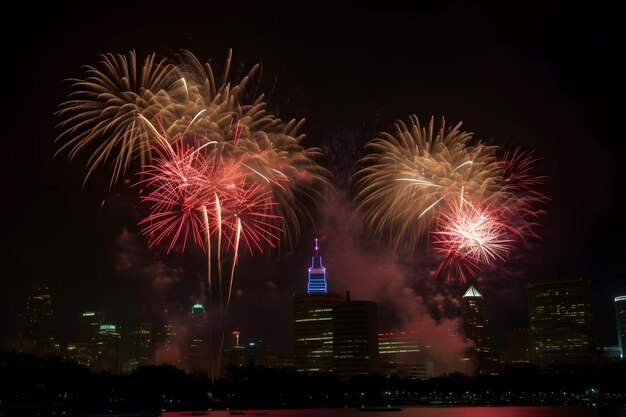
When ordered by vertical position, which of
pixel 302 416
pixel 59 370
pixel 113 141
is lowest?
pixel 302 416

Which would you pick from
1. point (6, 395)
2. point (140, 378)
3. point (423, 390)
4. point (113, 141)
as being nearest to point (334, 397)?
point (423, 390)

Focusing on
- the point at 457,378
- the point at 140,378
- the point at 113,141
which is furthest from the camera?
the point at 457,378

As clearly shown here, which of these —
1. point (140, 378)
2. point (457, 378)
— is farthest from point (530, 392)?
point (140, 378)

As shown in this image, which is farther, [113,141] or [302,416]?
[302,416]

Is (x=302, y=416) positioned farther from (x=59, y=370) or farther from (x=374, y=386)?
(x=374, y=386)

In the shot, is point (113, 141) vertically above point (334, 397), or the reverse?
point (113, 141)

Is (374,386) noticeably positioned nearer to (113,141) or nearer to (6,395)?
(6,395)

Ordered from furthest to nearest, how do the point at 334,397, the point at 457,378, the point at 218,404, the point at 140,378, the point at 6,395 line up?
the point at 457,378 → the point at 334,397 → the point at 218,404 → the point at 140,378 → the point at 6,395

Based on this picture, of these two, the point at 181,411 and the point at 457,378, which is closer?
the point at 181,411

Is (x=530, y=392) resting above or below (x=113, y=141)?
below
